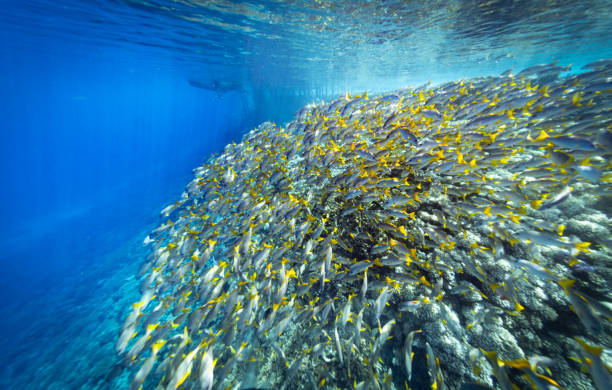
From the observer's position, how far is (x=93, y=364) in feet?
19.7

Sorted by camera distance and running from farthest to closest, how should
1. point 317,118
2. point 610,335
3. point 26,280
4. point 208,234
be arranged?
1. point 26,280
2. point 317,118
3. point 208,234
4. point 610,335

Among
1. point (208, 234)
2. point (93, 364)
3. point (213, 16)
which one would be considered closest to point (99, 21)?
point (213, 16)

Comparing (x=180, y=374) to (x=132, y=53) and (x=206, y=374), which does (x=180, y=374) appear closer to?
(x=206, y=374)

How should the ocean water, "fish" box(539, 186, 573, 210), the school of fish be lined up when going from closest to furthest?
"fish" box(539, 186, 573, 210) < the school of fish < the ocean water

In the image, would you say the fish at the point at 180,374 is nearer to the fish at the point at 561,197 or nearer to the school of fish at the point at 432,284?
the school of fish at the point at 432,284

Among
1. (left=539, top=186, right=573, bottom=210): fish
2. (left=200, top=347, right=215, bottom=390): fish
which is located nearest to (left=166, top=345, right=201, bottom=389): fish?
(left=200, top=347, right=215, bottom=390): fish

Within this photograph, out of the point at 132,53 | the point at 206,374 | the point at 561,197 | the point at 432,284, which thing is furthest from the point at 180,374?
the point at 132,53

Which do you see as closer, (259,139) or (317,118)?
(317,118)

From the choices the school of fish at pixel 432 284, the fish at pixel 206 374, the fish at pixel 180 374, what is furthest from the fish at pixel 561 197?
the fish at pixel 180 374

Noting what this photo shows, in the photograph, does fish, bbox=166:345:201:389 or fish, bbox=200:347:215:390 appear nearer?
fish, bbox=200:347:215:390

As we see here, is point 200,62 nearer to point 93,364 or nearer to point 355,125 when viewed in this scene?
point 355,125

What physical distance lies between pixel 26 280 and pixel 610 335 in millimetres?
25662

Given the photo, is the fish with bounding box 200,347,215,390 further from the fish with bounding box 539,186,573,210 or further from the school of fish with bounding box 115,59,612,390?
the fish with bounding box 539,186,573,210

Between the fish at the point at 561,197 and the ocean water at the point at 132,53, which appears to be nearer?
the fish at the point at 561,197
